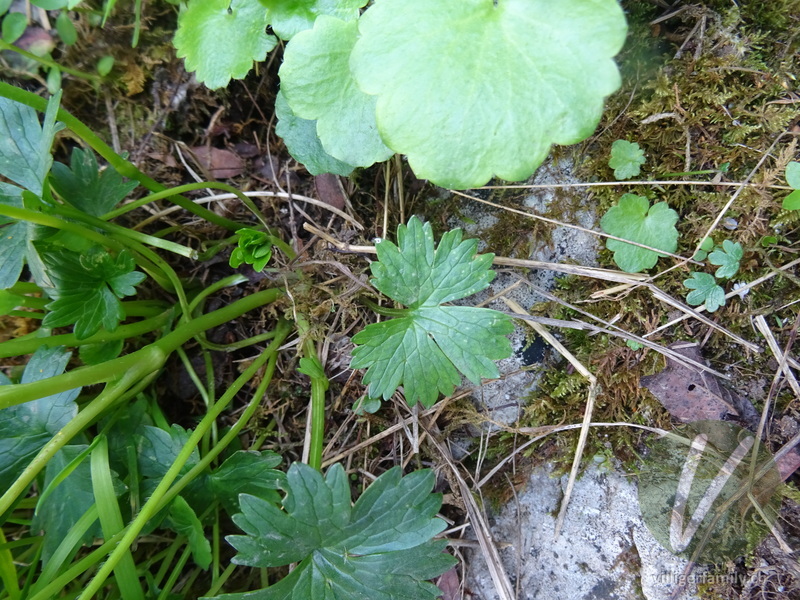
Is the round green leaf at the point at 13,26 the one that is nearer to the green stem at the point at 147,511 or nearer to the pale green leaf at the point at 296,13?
the pale green leaf at the point at 296,13

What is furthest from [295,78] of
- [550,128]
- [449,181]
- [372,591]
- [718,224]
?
[372,591]

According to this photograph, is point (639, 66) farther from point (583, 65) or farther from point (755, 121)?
point (583, 65)

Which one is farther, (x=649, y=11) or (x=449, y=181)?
(x=649, y=11)

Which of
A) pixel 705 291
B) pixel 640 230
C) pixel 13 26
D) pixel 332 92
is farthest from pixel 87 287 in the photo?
pixel 705 291

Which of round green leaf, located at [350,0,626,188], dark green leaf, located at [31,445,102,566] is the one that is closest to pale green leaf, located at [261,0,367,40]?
round green leaf, located at [350,0,626,188]

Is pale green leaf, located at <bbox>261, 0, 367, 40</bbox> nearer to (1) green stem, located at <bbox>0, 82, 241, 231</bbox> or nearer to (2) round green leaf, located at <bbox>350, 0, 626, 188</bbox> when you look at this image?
(2) round green leaf, located at <bbox>350, 0, 626, 188</bbox>

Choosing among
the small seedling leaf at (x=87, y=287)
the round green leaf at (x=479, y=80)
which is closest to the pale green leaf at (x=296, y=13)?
the round green leaf at (x=479, y=80)
